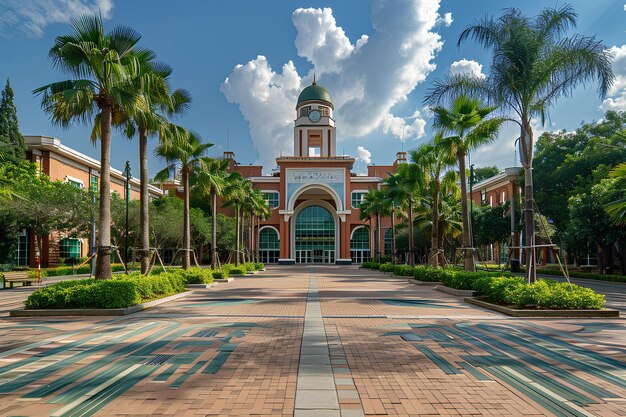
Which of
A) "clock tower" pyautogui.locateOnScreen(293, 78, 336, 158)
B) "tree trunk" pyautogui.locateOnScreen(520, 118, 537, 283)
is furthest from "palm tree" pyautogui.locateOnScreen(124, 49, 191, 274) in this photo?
"clock tower" pyautogui.locateOnScreen(293, 78, 336, 158)

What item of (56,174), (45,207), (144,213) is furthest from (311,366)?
(56,174)

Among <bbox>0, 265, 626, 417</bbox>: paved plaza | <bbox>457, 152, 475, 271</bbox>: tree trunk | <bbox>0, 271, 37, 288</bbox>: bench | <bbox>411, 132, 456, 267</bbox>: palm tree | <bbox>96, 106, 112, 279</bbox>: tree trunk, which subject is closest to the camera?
<bbox>0, 265, 626, 417</bbox>: paved plaza

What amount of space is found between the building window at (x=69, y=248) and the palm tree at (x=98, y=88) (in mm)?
32330

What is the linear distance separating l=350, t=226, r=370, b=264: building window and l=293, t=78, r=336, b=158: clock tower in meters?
12.4

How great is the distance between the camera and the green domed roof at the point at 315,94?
2781 inches

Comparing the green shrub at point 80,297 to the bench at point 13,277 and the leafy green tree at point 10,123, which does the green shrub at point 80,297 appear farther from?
the leafy green tree at point 10,123

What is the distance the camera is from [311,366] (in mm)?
6906

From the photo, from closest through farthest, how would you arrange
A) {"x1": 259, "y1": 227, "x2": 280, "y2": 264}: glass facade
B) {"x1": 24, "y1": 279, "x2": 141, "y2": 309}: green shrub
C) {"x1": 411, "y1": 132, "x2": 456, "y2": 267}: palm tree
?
{"x1": 24, "y1": 279, "x2": 141, "y2": 309}: green shrub → {"x1": 411, "y1": 132, "x2": 456, "y2": 267}: palm tree → {"x1": 259, "y1": 227, "x2": 280, "y2": 264}: glass facade

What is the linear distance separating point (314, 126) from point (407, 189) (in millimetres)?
44844

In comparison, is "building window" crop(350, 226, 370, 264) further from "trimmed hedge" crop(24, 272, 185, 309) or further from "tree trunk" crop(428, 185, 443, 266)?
"trimmed hedge" crop(24, 272, 185, 309)

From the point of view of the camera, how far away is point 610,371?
266 inches

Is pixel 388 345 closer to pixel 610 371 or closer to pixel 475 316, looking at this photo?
pixel 610 371

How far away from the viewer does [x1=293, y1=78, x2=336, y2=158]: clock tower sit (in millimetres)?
69500

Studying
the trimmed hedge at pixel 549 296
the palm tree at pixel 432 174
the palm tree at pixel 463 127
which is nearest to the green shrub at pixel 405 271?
the palm tree at pixel 432 174
